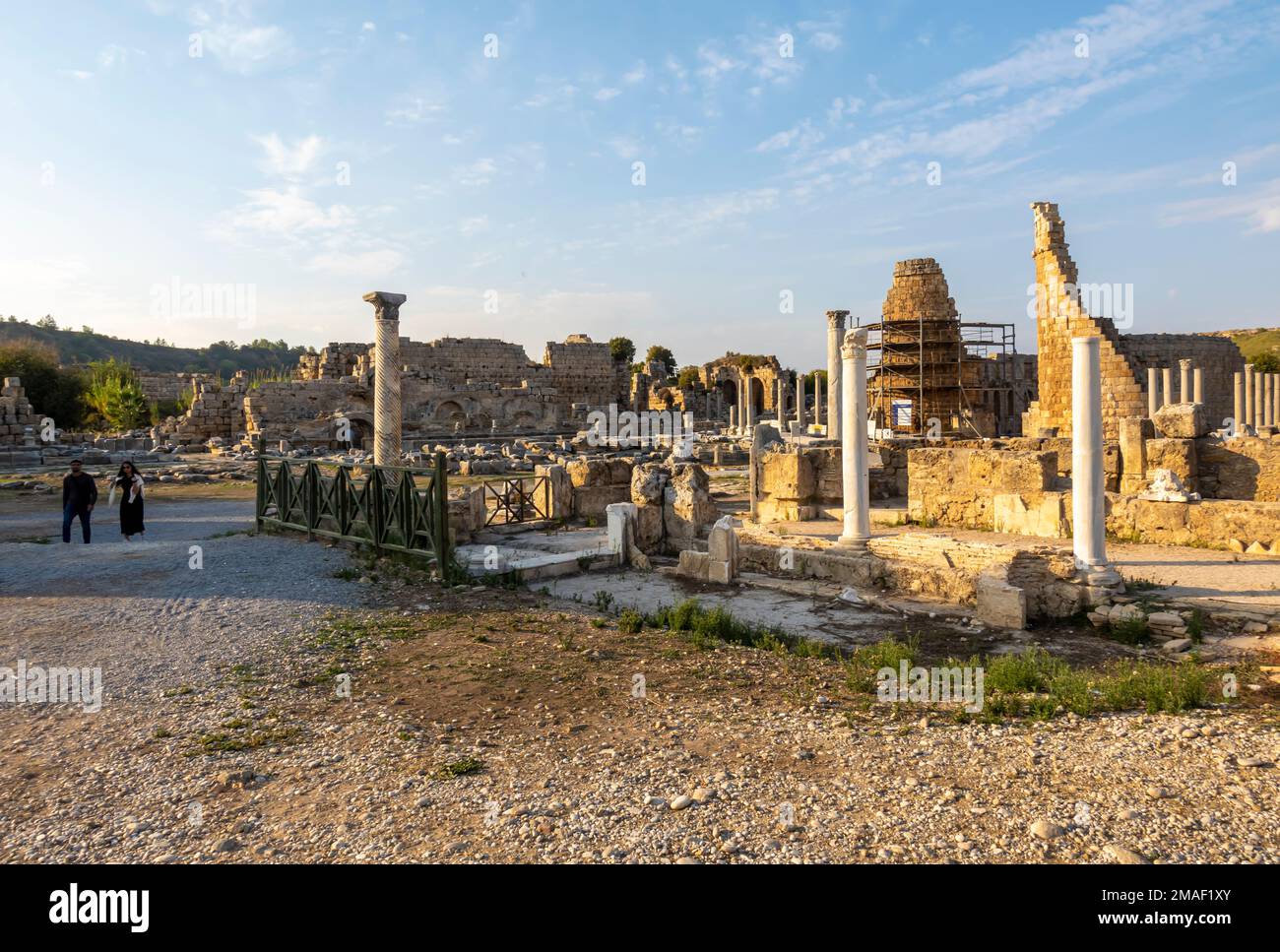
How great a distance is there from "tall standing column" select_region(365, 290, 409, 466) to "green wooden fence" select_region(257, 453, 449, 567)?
7.37ft

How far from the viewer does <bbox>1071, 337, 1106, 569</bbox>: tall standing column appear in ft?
30.6

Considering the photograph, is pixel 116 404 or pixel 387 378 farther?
pixel 116 404

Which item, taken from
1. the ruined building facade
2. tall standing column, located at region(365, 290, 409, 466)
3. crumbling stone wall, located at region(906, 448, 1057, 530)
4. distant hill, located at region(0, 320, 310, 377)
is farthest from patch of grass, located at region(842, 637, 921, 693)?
distant hill, located at region(0, 320, 310, 377)

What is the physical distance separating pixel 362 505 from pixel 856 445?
23.0ft

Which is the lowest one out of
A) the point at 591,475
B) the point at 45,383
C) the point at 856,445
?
the point at 591,475

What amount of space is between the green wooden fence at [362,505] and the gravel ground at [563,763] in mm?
2687

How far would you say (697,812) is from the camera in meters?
4.05

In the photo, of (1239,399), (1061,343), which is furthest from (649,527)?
(1239,399)

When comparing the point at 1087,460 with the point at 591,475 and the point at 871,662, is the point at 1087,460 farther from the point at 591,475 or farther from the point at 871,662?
the point at 591,475

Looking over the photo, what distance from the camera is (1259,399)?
2534cm

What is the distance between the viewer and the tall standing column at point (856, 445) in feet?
38.7

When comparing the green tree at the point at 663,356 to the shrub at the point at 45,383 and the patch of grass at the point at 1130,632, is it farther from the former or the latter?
the patch of grass at the point at 1130,632

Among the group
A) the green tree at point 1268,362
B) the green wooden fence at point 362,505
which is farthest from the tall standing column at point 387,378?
the green tree at point 1268,362

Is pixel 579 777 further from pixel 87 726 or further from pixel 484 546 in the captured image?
pixel 484 546
